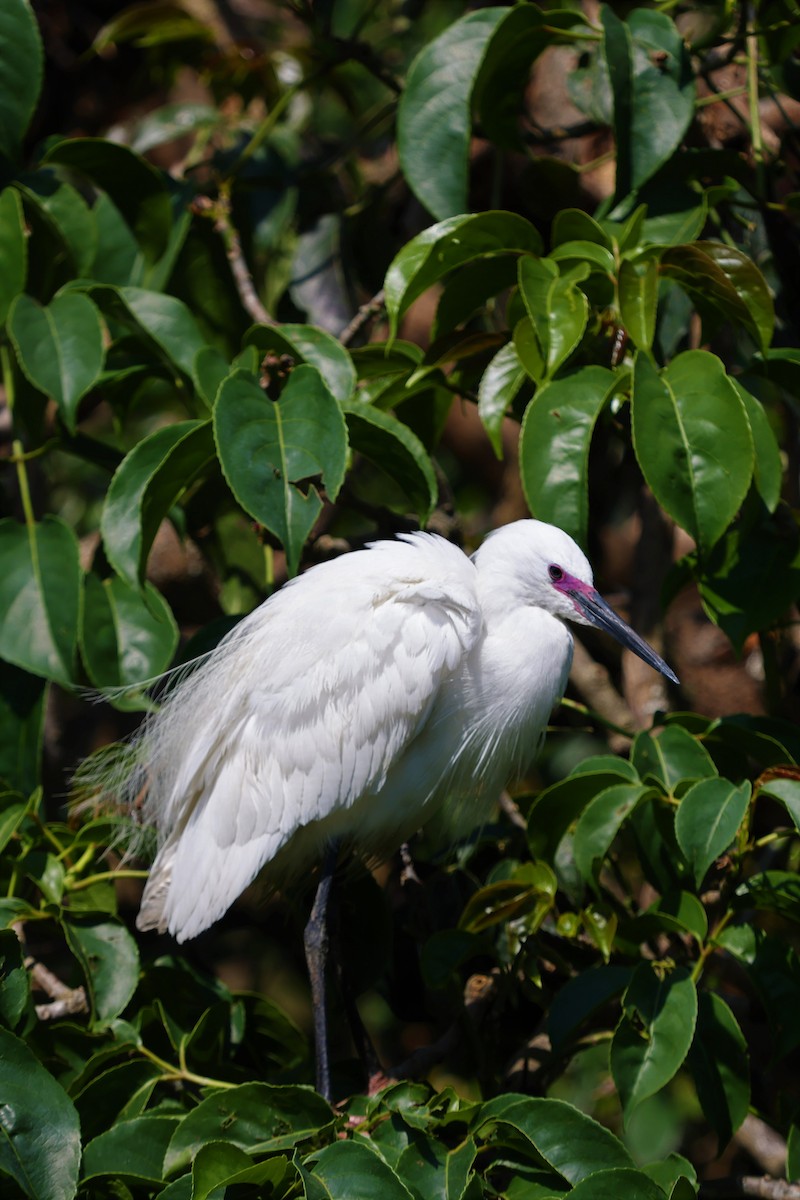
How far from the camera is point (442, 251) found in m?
1.75

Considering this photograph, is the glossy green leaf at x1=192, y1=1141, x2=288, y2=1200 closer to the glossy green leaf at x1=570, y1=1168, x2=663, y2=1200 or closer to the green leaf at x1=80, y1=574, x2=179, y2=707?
the glossy green leaf at x1=570, y1=1168, x2=663, y2=1200

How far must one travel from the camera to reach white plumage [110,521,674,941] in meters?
1.96

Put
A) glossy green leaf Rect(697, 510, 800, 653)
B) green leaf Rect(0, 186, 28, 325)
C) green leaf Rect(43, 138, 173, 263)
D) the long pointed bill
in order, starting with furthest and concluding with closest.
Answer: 1. green leaf Rect(43, 138, 173, 263)
2. green leaf Rect(0, 186, 28, 325)
3. the long pointed bill
4. glossy green leaf Rect(697, 510, 800, 653)

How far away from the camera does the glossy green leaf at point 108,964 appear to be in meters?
1.79

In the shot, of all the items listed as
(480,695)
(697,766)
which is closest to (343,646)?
(480,695)

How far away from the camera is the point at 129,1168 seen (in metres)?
1.56

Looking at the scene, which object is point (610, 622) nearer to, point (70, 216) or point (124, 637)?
point (124, 637)

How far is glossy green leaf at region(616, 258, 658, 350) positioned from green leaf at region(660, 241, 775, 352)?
35 mm

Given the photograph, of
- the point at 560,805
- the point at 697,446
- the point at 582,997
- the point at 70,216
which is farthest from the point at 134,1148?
the point at 70,216

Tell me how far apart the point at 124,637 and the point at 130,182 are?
882mm

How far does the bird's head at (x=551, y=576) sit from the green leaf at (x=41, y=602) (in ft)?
2.44

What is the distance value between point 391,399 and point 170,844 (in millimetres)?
927

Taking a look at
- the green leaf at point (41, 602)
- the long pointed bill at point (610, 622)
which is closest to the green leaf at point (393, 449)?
the long pointed bill at point (610, 622)

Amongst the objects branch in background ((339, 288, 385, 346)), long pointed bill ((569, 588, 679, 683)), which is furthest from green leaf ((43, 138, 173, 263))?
long pointed bill ((569, 588, 679, 683))
